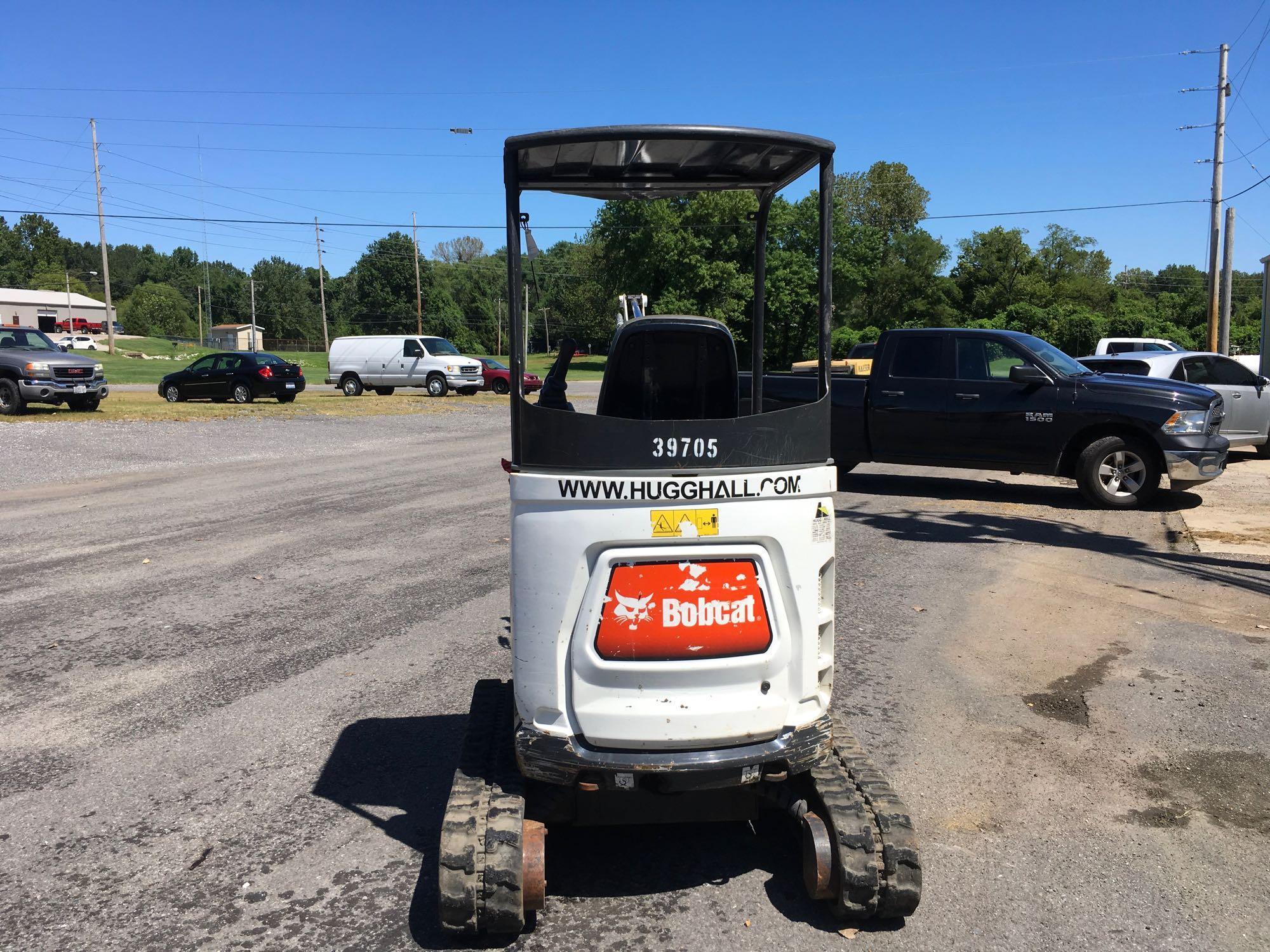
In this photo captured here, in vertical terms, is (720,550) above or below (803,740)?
above

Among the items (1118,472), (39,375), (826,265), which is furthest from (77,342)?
(826,265)

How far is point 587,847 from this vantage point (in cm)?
376

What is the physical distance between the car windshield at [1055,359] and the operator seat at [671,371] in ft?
28.6

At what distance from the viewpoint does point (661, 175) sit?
452 cm

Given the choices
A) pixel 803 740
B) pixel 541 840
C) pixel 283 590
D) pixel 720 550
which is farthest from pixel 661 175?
pixel 283 590

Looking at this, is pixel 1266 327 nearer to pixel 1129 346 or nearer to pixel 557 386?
pixel 1129 346

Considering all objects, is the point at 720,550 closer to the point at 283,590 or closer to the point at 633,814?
the point at 633,814

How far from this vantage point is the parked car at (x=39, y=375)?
69.4 feet

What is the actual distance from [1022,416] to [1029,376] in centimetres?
47

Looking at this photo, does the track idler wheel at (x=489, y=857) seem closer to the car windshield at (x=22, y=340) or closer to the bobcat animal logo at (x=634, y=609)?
the bobcat animal logo at (x=634, y=609)

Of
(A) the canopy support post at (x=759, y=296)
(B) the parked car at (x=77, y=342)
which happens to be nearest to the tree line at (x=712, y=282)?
(A) the canopy support post at (x=759, y=296)

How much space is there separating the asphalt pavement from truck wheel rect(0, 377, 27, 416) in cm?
1374

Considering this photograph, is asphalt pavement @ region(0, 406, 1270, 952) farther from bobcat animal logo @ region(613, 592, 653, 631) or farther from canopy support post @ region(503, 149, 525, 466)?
canopy support post @ region(503, 149, 525, 466)

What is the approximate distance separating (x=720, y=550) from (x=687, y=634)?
0.28 meters
